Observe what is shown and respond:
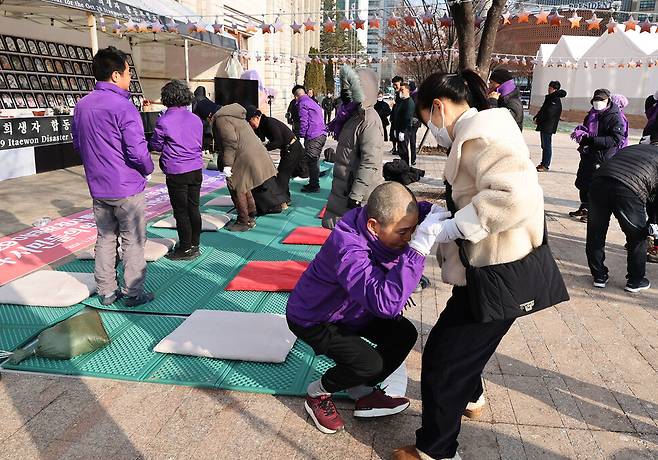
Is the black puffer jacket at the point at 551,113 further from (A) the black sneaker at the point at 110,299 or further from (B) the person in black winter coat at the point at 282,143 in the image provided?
(A) the black sneaker at the point at 110,299

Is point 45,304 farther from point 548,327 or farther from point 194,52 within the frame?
point 194,52

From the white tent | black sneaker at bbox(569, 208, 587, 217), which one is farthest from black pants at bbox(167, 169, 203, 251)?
the white tent

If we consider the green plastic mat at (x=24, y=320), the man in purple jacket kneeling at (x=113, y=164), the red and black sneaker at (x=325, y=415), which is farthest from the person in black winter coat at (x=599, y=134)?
the green plastic mat at (x=24, y=320)

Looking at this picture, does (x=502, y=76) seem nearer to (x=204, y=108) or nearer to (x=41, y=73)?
(x=204, y=108)

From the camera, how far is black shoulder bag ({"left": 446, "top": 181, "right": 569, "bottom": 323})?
1.96 m

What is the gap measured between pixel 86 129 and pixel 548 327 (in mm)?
3665

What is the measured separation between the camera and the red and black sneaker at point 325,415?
2.54m

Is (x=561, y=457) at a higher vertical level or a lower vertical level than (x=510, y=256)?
lower

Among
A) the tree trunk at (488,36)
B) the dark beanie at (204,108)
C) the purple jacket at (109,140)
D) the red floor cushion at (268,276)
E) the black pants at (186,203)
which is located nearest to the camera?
the purple jacket at (109,140)

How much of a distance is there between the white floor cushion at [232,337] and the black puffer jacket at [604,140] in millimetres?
4687

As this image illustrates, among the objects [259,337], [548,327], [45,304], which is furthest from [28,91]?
[548,327]

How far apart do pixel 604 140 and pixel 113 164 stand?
545 cm

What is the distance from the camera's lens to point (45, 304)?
3963 millimetres

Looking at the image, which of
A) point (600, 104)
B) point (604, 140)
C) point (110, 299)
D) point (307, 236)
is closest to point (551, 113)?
point (600, 104)
